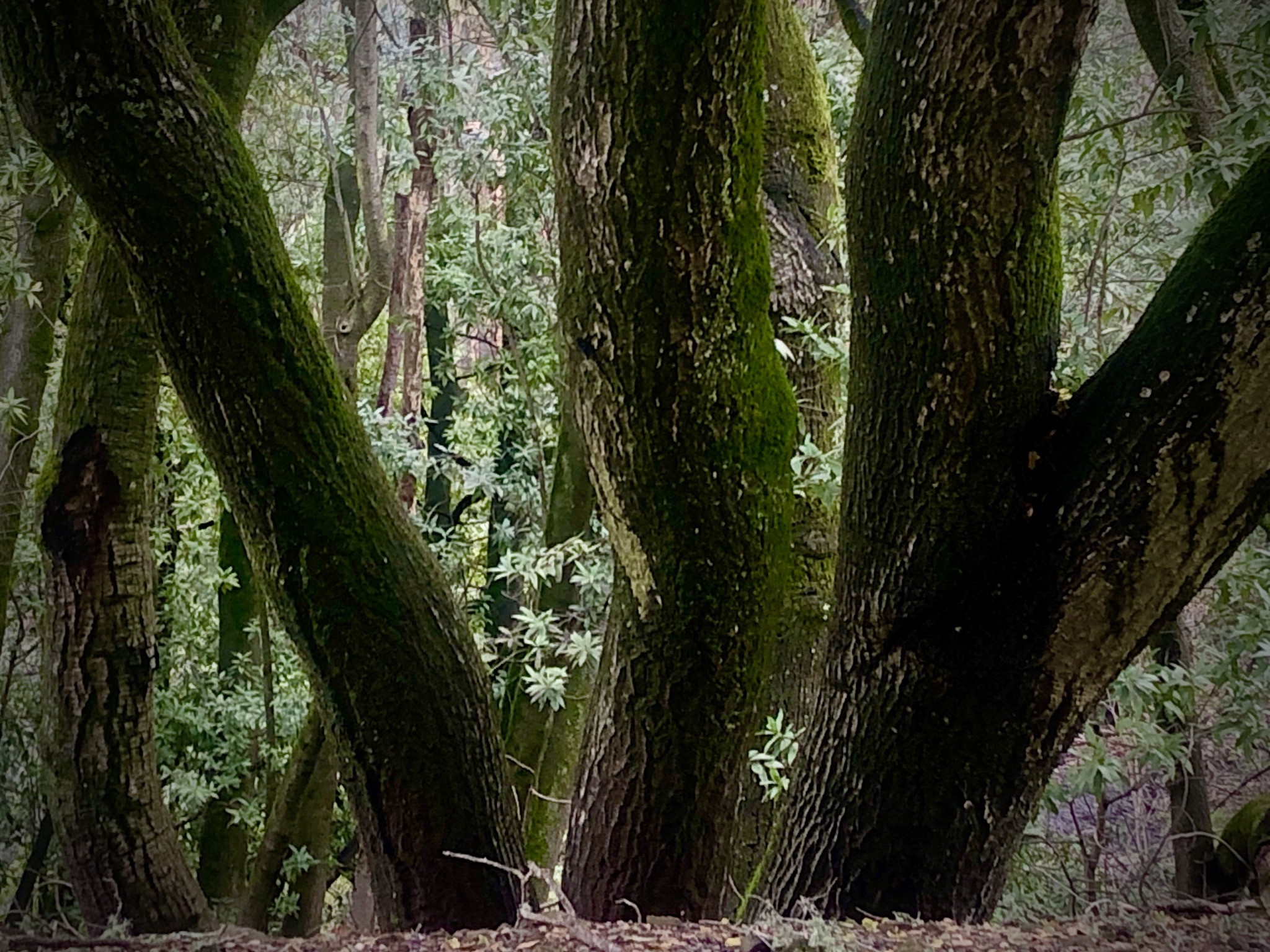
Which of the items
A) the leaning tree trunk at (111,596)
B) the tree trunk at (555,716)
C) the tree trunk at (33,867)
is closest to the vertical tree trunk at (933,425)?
the leaning tree trunk at (111,596)

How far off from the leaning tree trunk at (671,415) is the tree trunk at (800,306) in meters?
0.46

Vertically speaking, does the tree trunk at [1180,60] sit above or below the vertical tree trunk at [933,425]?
above

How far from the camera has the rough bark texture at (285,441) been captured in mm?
2117

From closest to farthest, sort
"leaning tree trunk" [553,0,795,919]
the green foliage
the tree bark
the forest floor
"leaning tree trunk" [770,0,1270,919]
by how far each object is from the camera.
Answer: the forest floor < "leaning tree trunk" [770,0,1270,919] < "leaning tree trunk" [553,0,795,919] < the green foliage < the tree bark

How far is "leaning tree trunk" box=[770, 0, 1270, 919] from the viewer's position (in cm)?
201

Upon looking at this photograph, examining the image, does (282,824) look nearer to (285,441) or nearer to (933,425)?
(285,441)

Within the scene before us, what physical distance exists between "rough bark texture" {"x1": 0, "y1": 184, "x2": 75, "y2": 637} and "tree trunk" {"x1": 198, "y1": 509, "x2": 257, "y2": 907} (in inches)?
52.7

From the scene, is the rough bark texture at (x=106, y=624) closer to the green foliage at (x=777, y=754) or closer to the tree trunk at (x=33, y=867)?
the tree trunk at (x=33, y=867)

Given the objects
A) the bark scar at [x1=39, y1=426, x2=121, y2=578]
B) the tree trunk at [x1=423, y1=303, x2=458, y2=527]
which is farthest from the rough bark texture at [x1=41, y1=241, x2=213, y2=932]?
the tree trunk at [x1=423, y1=303, x2=458, y2=527]

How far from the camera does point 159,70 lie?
2168 mm

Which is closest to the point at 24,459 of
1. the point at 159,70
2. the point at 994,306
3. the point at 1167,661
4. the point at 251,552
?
the point at 251,552

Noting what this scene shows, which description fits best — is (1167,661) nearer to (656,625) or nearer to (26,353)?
(656,625)

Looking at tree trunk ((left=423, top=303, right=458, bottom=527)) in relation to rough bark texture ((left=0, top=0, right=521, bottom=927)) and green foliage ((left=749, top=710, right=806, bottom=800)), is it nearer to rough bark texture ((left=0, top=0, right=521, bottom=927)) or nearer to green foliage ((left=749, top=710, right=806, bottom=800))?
green foliage ((left=749, top=710, right=806, bottom=800))

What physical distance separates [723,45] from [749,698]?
5.38 ft
